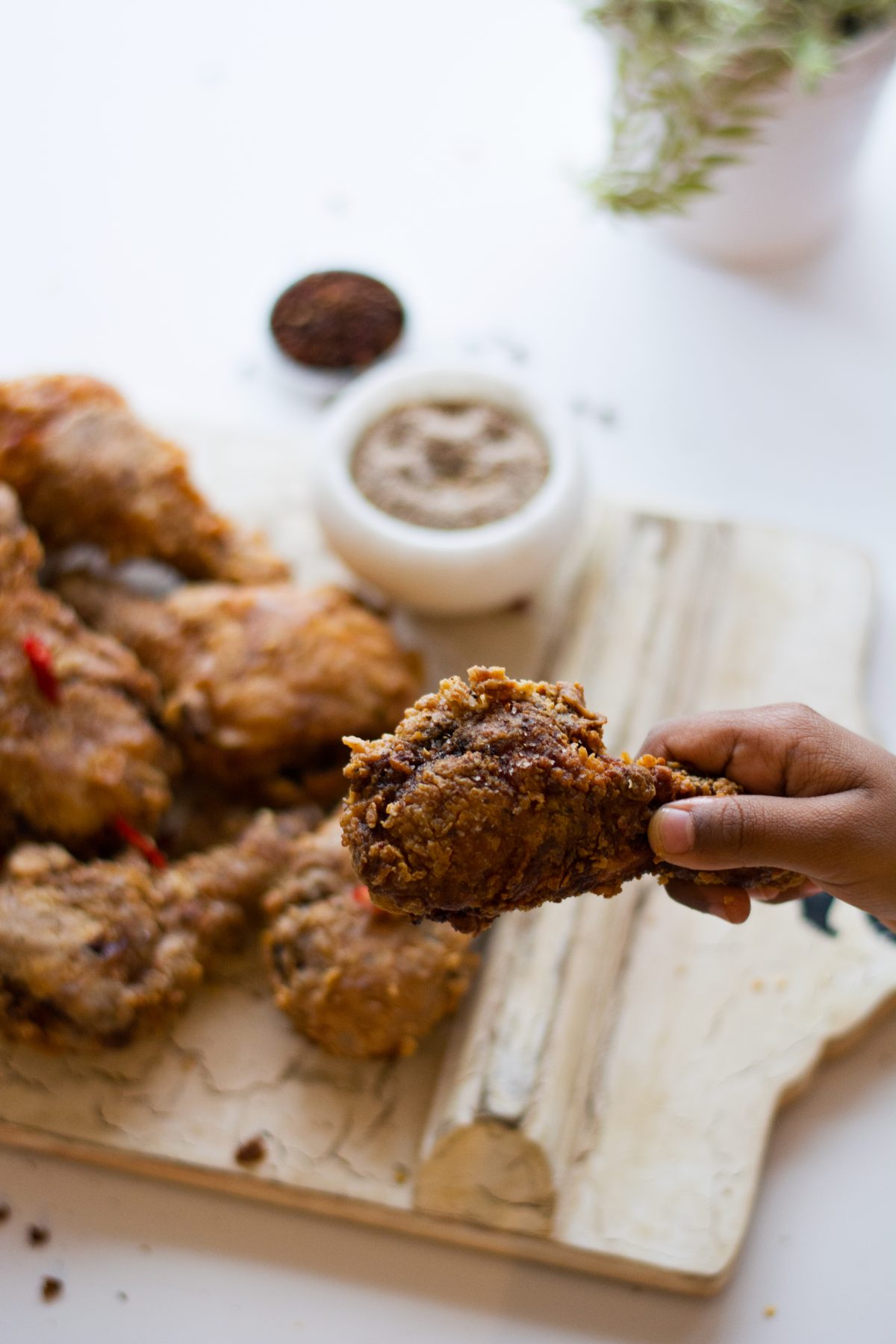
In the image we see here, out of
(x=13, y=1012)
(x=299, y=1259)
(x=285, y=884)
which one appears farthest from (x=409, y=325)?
(x=299, y=1259)

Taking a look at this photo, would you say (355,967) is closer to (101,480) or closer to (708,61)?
(101,480)

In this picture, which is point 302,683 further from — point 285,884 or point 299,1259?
point 299,1259

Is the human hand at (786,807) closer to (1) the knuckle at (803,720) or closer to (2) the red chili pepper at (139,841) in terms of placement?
(1) the knuckle at (803,720)

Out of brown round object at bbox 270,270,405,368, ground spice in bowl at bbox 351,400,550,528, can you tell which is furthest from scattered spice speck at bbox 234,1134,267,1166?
brown round object at bbox 270,270,405,368

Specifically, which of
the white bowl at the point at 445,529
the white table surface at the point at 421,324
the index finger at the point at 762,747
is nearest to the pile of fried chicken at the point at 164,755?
the white bowl at the point at 445,529

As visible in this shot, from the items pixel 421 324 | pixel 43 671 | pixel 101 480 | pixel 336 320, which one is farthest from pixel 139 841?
pixel 421 324

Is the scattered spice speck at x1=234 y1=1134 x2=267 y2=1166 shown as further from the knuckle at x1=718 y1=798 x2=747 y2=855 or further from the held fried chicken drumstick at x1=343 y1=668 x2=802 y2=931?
the knuckle at x1=718 y1=798 x2=747 y2=855
